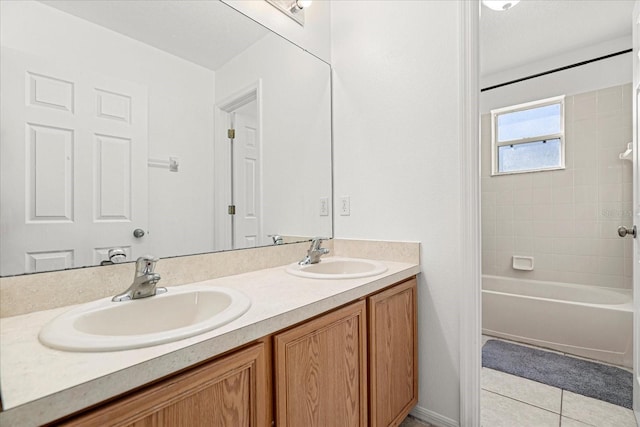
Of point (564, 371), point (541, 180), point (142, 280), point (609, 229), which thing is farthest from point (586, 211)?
point (142, 280)

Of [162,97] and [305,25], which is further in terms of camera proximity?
[305,25]

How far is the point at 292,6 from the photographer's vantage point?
1.67 meters

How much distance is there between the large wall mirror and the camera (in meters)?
0.87

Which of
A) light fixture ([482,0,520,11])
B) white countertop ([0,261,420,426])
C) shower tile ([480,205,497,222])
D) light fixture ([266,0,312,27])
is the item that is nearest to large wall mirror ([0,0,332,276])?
light fixture ([266,0,312,27])

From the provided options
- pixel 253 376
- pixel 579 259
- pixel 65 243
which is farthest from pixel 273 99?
pixel 579 259

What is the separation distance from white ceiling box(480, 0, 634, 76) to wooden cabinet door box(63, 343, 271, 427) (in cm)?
276

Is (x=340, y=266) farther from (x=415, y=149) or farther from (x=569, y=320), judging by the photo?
(x=569, y=320)

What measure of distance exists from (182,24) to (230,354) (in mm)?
1275

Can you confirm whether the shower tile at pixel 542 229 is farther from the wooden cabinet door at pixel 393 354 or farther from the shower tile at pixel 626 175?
the wooden cabinet door at pixel 393 354

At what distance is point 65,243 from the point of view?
3.08 ft

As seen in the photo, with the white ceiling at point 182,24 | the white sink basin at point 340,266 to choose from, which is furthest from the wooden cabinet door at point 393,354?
the white ceiling at point 182,24

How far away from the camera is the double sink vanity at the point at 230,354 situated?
52cm

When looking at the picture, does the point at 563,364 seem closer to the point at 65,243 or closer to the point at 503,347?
the point at 503,347

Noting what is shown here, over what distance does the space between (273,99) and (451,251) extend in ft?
3.95
